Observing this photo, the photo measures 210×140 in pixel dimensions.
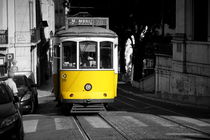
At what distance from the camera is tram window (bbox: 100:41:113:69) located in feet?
61.1

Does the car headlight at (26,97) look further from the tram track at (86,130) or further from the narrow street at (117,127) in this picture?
the tram track at (86,130)

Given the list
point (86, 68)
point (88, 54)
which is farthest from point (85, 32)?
point (86, 68)

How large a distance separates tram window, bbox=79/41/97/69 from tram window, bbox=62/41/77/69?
0.77 ft

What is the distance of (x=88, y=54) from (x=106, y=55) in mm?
670

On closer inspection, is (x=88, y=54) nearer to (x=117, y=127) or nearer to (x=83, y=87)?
(x=83, y=87)

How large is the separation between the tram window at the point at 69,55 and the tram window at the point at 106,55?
3.27 feet

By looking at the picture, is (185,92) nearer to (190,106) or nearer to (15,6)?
(190,106)

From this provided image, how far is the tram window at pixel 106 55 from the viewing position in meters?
18.6

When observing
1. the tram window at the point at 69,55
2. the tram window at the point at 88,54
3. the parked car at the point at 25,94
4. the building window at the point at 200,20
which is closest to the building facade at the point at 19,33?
the building window at the point at 200,20

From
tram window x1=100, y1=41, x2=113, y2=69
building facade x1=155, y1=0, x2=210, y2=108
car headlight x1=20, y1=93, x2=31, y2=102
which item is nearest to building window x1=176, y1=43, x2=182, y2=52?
building facade x1=155, y1=0, x2=210, y2=108

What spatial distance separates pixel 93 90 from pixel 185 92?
13097 mm

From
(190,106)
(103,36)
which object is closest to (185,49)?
(190,106)

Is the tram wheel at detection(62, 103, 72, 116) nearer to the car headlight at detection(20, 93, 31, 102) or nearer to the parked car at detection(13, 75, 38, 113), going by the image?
the parked car at detection(13, 75, 38, 113)

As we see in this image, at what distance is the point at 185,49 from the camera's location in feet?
102
